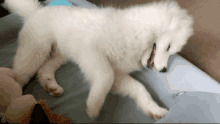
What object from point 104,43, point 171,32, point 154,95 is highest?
point 171,32

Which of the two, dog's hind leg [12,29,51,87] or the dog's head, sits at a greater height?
the dog's head

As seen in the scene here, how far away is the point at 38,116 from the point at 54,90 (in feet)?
1.30

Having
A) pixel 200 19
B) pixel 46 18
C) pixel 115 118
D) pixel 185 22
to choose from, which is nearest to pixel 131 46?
pixel 185 22

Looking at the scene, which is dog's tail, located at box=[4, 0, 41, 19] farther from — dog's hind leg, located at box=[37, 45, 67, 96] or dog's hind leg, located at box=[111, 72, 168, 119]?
dog's hind leg, located at box=[111, 72, 168, 119]

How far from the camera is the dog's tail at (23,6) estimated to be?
146cm

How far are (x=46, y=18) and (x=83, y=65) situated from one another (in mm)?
634

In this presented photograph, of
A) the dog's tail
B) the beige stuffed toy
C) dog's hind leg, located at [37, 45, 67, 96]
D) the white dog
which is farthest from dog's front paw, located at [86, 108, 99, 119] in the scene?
the dog's tail

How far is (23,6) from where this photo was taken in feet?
4.90

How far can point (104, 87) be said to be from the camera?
0.99 metres

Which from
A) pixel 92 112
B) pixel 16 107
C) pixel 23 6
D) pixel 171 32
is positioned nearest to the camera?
pixel 16 107

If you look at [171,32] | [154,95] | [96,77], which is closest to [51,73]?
[96,77]

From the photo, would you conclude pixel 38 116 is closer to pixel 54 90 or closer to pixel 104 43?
pixel 54 90

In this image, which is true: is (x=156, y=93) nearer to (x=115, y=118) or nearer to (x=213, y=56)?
(x=115, y=118)

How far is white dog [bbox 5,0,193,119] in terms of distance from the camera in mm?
1035
